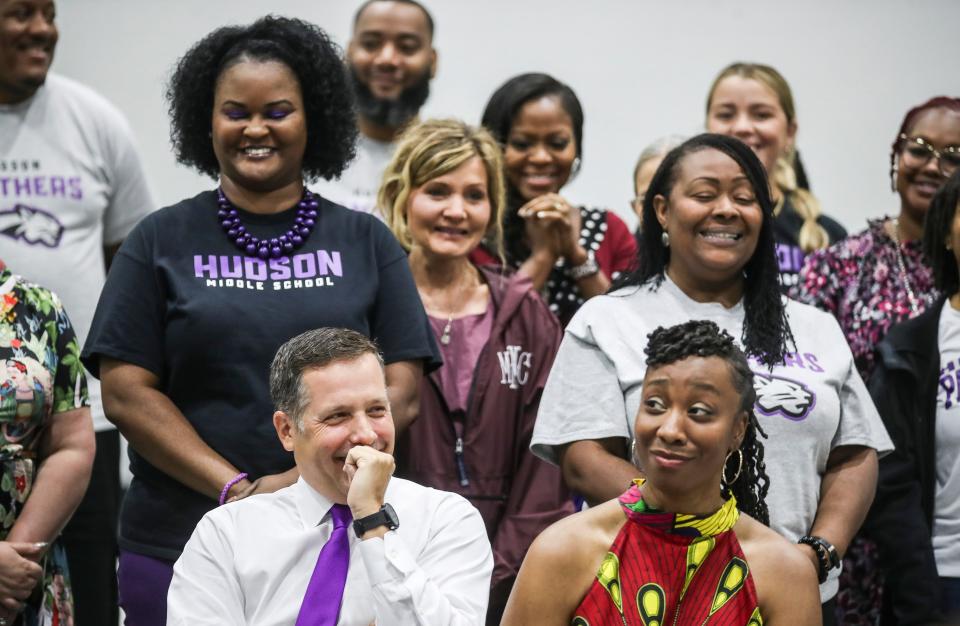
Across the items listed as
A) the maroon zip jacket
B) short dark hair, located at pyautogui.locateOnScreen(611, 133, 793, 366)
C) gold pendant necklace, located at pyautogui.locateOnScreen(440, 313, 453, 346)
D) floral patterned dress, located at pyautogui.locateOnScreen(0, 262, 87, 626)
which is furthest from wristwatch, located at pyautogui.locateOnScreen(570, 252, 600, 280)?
floral patterned dress, located at pyautogui.locateOnScreen(0, 262, 87, 626)

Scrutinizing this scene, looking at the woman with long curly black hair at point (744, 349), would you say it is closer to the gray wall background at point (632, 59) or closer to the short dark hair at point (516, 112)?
the short dark hair at point (516, 112)

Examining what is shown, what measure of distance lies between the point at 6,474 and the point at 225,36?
111 centimetres

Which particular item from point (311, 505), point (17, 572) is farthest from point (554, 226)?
point (17, 572)

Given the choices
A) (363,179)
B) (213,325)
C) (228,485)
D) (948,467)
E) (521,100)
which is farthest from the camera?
(363,179)

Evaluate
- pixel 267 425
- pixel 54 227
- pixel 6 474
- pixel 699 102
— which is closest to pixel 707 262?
pixel 267 425

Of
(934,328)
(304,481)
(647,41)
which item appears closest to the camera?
(304,481)

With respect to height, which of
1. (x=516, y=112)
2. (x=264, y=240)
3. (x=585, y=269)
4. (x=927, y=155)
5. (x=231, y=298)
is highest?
(x=516, y=112)

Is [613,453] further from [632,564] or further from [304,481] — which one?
[304,481]

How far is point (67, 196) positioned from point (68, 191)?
2 centimetres

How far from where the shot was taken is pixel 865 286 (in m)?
3.78

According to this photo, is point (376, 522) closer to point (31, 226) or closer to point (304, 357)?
point (304, 357)

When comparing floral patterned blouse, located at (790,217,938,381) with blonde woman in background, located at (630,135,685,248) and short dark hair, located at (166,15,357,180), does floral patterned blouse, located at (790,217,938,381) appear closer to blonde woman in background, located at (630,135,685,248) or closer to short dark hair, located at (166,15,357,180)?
blonde woman in background, located at (630,135,685,248)

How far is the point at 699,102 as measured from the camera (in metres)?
5.71

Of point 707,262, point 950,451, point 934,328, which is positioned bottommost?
point 950,451
